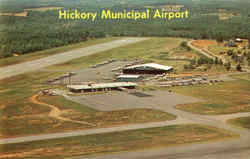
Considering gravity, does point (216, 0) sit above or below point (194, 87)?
above

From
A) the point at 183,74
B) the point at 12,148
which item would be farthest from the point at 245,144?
the point at 183,74

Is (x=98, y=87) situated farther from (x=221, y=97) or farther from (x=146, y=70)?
(x=146, y=70)

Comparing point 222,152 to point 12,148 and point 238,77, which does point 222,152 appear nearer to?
point 12,148

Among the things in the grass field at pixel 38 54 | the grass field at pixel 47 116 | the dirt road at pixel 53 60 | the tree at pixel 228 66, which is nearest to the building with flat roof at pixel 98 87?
the grass field at pixel 47 116

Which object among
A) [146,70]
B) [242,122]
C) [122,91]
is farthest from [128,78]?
[242,122]

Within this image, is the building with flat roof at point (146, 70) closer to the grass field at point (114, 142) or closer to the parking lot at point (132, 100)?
the parking lot at point (132, 100)

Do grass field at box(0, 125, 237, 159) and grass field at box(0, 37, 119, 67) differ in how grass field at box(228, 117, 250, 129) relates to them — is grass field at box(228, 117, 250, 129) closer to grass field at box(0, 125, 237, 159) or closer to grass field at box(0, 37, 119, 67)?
grass field at box(0, 125, 237, 159)

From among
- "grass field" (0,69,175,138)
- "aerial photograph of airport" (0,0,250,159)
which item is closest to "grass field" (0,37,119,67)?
"aerial photograph of airport" (0,0,250,159)
